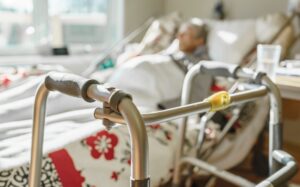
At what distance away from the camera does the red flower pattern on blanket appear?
3.76ft

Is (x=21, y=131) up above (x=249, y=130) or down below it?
above

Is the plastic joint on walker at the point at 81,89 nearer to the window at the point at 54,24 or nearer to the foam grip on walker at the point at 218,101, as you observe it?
the foam grip on walker at the point at 218,101

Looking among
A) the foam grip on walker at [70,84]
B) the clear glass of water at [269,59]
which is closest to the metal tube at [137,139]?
the foam grip on walker at [70,84]

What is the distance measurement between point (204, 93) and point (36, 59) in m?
1.23

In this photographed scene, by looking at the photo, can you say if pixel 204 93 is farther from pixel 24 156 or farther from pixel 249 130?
pixel 24 156

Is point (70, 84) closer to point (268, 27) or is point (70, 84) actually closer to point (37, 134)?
point (37, 134)

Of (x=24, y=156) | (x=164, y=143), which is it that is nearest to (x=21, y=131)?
(x=24, y=156)

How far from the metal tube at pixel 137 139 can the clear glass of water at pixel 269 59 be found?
883 mm

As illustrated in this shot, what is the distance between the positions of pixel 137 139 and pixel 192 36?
1586 millimetres

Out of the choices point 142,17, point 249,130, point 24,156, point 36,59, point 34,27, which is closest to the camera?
point 24,156

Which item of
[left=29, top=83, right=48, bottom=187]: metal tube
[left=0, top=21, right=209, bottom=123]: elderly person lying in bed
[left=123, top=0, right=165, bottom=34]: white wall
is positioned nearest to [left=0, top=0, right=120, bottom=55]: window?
[left=123, top=0, right=165, bottom=34]: white wall

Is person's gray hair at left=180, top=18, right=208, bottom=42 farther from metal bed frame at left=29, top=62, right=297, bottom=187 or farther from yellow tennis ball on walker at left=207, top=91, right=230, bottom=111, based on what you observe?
yellow tennis ball on walker at left=207, top=91, right=230, bottom=111

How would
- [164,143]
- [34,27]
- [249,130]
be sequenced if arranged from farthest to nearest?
[34,27], [249,130], [164,143]

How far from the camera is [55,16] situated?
8.30 ft
